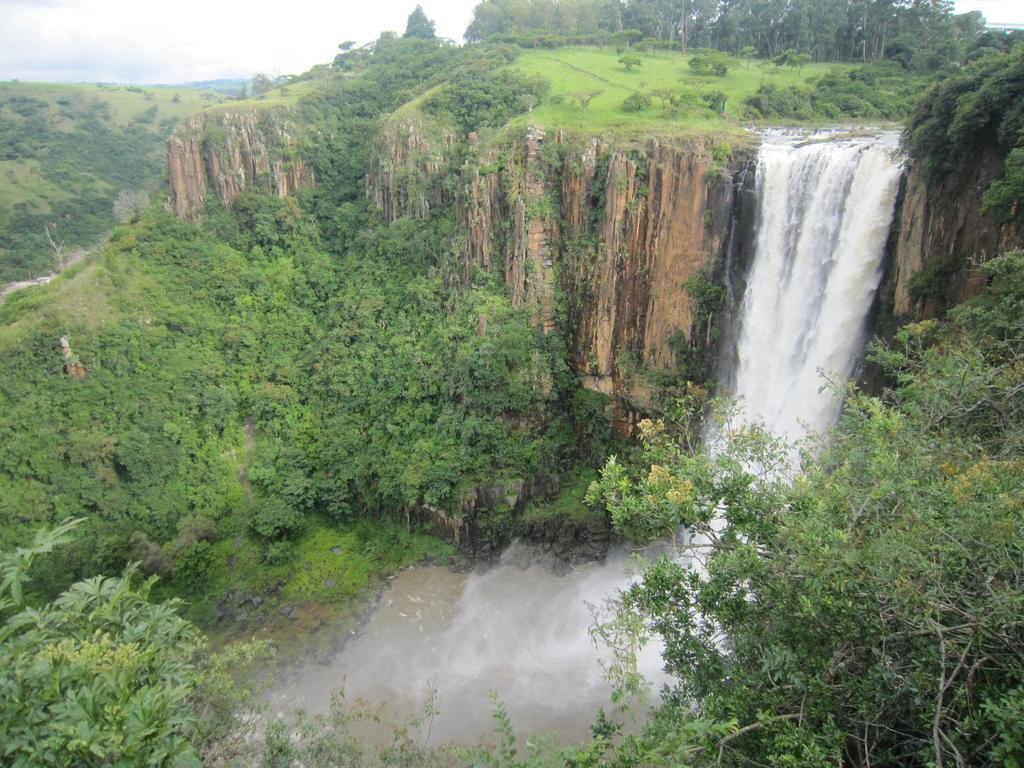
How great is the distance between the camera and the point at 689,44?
42.5 metres

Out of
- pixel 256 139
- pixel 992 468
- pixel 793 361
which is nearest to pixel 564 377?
pixel 793 361

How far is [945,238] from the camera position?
46.4 feet

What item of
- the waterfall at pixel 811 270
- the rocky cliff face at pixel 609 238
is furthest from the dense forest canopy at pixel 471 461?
the waterfall at pixel 811 270

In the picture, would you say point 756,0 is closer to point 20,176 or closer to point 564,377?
point 564,377

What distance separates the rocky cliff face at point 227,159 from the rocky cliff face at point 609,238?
41.9ft

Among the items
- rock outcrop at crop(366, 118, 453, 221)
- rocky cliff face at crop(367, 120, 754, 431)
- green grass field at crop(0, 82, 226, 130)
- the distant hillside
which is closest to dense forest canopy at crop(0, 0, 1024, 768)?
rocky cliff face at crop(367, 120, 754, 431)

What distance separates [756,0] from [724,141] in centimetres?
2656

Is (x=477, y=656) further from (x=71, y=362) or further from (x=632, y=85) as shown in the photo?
(x=632, y=85)

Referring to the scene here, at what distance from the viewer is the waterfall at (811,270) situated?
52.5 ft

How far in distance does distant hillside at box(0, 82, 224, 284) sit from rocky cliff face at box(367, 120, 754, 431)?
38.4 meters

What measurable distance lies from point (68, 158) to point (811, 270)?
215 feet

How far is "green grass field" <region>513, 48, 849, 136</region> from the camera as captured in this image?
2291 centimetres

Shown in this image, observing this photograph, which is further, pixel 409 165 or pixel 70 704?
pixel 409 165

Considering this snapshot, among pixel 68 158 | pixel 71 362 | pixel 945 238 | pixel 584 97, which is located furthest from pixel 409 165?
pixel 68 158
